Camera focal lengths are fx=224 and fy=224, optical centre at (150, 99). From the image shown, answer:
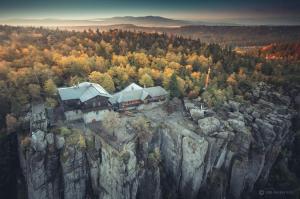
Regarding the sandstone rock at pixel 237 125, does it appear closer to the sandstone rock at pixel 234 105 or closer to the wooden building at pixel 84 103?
the sandstone rock at pixel 234 105

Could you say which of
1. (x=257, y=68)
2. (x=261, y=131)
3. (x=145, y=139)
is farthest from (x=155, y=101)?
(x=257, y=68)

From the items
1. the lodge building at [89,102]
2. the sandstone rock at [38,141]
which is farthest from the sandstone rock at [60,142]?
the lodge building at [89,102]

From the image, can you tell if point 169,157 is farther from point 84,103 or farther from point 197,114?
point 84,103

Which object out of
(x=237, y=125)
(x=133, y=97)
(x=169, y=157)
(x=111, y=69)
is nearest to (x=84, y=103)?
(x=133, y=97)

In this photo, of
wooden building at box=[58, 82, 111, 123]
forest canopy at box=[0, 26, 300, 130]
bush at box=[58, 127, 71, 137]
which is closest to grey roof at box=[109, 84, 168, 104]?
wooden building at box=[58, 82, 111, 123]

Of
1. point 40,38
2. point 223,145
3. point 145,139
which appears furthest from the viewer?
point 40,38

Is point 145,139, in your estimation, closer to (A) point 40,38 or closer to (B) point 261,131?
(B) point 261,131

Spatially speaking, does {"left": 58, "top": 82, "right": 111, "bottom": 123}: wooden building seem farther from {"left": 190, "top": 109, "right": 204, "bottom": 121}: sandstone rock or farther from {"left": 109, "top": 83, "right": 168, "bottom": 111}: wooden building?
{"left": 190, "top": 109, "right": 204, "bottom": 121}: sandstone rock
